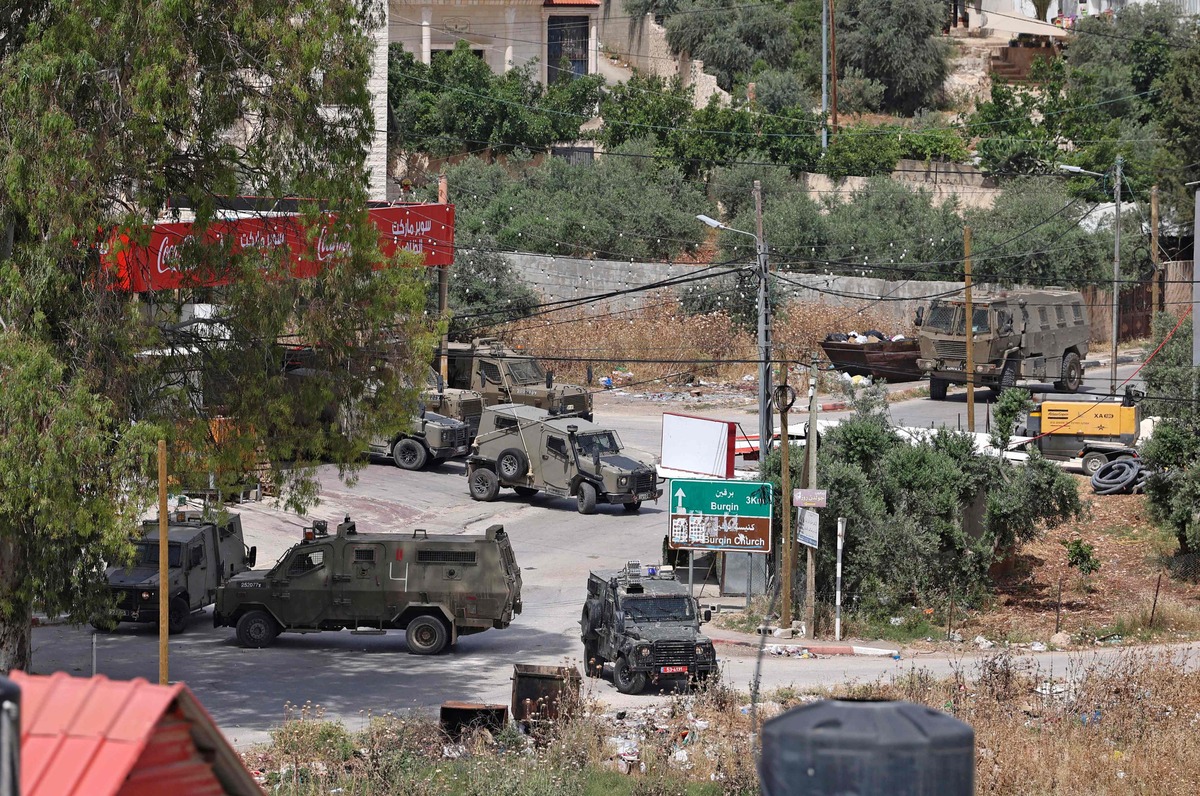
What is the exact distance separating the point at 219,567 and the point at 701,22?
57.8 meters

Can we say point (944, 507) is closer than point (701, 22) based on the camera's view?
Yes

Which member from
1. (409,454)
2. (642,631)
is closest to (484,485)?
(409,454)

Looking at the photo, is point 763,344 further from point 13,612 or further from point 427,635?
point 13,612

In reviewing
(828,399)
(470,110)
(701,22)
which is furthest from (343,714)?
(701,22)

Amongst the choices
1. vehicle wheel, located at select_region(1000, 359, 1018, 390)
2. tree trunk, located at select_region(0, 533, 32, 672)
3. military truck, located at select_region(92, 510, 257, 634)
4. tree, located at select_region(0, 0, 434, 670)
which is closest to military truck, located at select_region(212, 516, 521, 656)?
military truck, located at select_region(92, 510, 257, 634)

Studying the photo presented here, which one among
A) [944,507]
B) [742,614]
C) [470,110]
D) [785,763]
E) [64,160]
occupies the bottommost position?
[742,614]

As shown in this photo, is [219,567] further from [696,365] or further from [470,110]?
[470,110]

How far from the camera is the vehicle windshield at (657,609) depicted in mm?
17797

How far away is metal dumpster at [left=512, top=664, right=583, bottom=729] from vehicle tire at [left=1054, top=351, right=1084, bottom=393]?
89.2 ft

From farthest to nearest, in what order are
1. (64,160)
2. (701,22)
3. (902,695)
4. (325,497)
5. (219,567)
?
(701,22), (325,497), (219,567), (902,695), (64,160)

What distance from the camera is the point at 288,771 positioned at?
40.2 feet

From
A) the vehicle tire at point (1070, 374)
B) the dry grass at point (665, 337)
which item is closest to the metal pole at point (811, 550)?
the vehicle tire at point (1070, 374)

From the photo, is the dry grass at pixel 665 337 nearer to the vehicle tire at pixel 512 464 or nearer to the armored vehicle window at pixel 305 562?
the vehicle tire at pixel 512 464

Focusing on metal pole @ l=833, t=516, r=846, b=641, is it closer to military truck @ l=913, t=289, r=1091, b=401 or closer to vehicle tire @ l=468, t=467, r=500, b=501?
vehicle tire @ l=468, t=467, r=500, b=501
